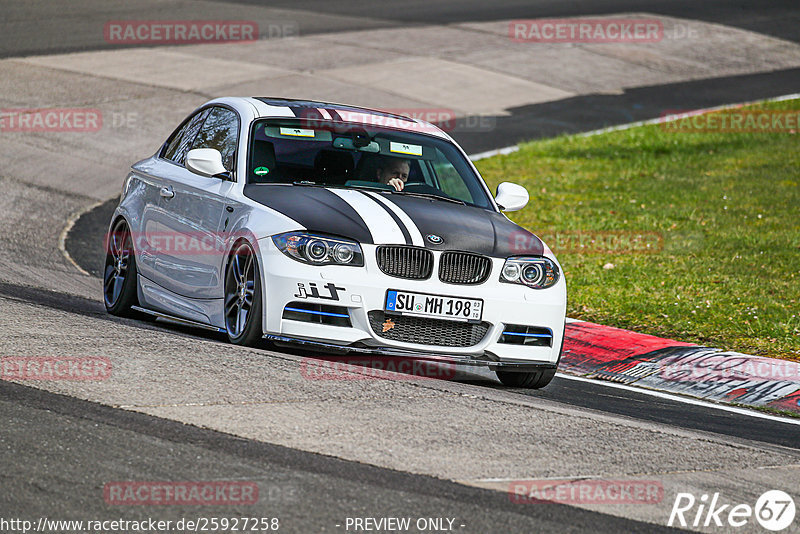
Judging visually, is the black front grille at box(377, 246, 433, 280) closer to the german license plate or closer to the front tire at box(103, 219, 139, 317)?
the german license plate

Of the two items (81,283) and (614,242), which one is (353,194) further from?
(614,242)

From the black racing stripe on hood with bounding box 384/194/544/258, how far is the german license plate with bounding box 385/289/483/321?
31cm

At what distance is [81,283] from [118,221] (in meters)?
1.65

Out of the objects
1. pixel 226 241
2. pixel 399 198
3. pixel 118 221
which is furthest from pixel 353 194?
pixel 118 221

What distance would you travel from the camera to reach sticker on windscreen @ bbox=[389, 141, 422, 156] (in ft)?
29.1

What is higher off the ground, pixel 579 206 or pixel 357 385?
pixel 357 385

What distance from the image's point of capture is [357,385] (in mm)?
6777

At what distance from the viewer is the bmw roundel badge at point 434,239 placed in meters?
7.61

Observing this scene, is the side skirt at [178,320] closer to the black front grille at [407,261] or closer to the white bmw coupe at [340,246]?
the white bmw coupe at [340,246]

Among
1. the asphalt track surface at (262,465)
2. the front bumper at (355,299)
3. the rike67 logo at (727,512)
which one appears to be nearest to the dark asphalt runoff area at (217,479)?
the asphalt track surface at (262,465)

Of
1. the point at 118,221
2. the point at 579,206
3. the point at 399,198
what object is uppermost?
the point at 399,198

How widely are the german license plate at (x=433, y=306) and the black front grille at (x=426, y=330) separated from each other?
0.15 feet

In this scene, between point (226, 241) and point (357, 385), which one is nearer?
point (357, 385)

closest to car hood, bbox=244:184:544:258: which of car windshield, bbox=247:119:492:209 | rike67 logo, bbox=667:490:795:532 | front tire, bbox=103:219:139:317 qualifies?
car windshield, bbox=247:119:492:209
